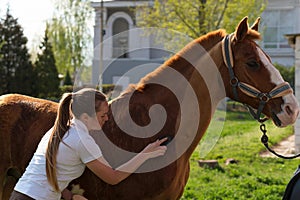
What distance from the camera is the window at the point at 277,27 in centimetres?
2842

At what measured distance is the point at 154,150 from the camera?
11.7 feet

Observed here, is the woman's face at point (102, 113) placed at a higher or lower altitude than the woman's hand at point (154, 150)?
higher

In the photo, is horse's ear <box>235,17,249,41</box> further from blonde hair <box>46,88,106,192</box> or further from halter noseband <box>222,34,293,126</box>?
blonde hair <box>46,88,106,192</box>

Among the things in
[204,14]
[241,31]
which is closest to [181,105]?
[241,31]

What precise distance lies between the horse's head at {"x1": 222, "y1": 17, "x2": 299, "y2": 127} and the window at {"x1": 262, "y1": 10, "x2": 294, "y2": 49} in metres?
25.6

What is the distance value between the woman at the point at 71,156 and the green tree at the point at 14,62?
58.0 ft

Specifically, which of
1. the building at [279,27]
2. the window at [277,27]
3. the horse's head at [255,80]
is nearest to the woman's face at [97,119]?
the horse's head at [255,80]

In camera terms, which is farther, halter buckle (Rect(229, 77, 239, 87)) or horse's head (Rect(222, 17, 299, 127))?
halter buckle (Rect(229, 77, 239, 87))

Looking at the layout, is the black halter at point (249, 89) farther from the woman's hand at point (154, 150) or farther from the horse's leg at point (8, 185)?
the horse's leg at point (8, 185)

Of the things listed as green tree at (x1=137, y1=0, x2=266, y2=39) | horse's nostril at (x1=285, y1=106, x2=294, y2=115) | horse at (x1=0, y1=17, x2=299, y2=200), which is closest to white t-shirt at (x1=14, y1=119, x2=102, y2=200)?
horse at (x1=0, y1=17, x2=299, y2=200)

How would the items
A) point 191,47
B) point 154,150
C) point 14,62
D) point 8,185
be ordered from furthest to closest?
point 14,62, point 8,185, point 191,47, point 154,150

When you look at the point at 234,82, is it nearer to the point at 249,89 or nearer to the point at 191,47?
the point at 249,89

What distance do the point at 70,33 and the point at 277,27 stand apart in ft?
53.8

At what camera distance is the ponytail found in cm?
332
